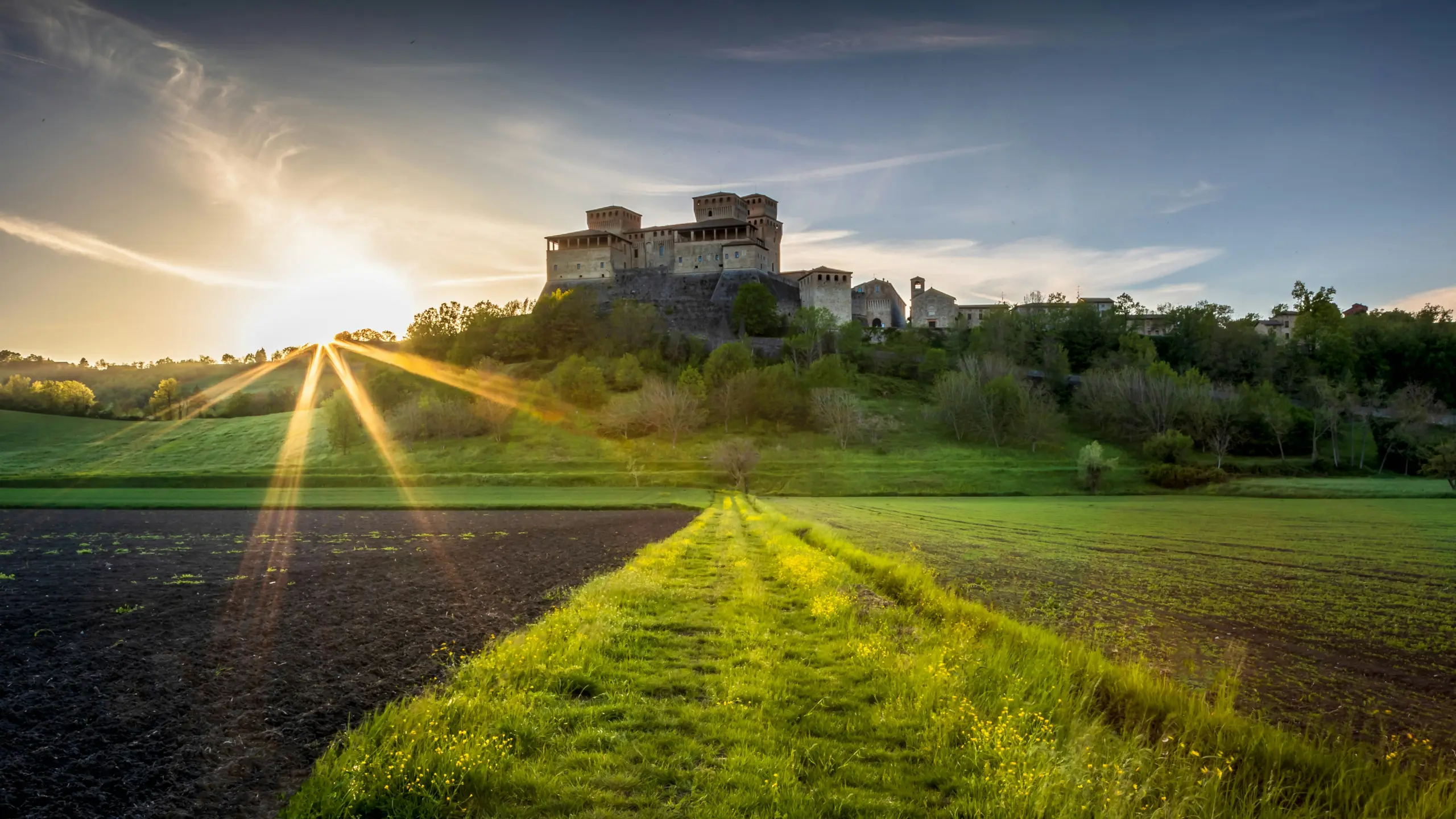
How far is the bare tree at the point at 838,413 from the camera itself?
274ft

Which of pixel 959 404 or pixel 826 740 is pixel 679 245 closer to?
pixel 959 404

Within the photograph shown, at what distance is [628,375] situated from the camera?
97438 millimetres

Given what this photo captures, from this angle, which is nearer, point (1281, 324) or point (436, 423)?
point (436, 423)

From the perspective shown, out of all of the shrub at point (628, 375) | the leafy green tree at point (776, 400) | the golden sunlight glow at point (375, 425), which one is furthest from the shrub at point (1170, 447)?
the golden sunlight glow at point (375, 425)

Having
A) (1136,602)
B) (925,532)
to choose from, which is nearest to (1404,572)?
(1136,602)

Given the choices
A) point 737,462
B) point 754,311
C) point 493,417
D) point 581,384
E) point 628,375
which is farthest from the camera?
point 754,311

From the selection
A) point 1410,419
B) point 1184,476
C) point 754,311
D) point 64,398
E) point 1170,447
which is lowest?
point 1184,476

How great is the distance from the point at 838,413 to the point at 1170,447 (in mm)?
35195

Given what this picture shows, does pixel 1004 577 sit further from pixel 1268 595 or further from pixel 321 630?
pixel 321 630

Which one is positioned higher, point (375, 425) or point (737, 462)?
point (375, 425)

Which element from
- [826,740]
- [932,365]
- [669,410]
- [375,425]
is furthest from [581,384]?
[826,740]

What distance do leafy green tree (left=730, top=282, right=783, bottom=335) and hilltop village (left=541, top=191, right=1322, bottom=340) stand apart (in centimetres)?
314

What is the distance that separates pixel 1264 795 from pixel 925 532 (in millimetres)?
24761

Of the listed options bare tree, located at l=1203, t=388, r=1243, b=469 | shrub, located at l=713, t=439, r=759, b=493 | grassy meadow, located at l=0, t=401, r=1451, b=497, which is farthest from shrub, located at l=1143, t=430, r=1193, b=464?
shrub, located at l=713, t=439, r=759, b=493
